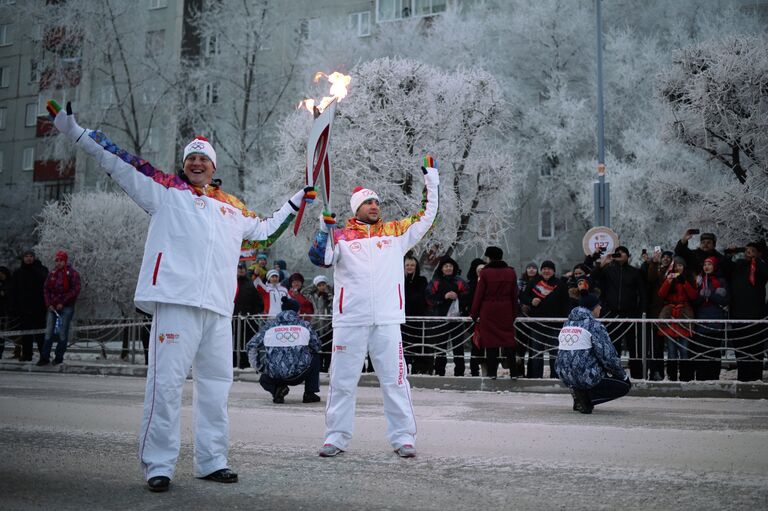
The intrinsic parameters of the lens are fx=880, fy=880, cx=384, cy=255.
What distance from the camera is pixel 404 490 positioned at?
5203mm

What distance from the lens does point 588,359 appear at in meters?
9.98

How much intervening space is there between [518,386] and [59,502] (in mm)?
9214

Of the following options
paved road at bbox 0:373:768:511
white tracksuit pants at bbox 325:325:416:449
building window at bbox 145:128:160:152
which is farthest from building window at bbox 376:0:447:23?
white tracksuit pants at bbox 325:325:416:449

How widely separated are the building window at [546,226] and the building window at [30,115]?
31.5 m

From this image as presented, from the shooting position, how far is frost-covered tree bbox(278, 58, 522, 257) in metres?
27.0

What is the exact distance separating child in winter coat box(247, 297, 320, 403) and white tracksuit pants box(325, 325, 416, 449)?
14.1ft

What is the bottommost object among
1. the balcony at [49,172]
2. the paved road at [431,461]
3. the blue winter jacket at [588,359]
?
the paved road at [431,461]

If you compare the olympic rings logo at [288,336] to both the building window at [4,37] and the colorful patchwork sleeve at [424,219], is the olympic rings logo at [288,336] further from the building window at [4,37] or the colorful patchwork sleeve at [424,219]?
the building window at [4,37]

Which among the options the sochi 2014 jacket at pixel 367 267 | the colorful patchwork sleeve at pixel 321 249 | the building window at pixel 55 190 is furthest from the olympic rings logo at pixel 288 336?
the building window at pixel 55 190

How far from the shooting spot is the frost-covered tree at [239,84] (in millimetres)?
36000

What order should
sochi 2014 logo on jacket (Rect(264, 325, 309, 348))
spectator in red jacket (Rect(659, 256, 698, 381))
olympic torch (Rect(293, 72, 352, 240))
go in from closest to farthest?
olympic torch (Rect(293, 72, 352, 240))
sochi 2014 logo on jacket (Rect(264, 325, 309, 348))
spectator in red jacket (Rect(659, 256, 698, 381))

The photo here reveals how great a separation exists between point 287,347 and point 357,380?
14.6ft

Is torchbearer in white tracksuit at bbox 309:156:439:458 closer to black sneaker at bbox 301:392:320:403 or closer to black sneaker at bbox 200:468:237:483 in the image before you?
black sneaker at bbox 200:468:237:483

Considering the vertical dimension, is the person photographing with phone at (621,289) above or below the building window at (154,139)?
below
